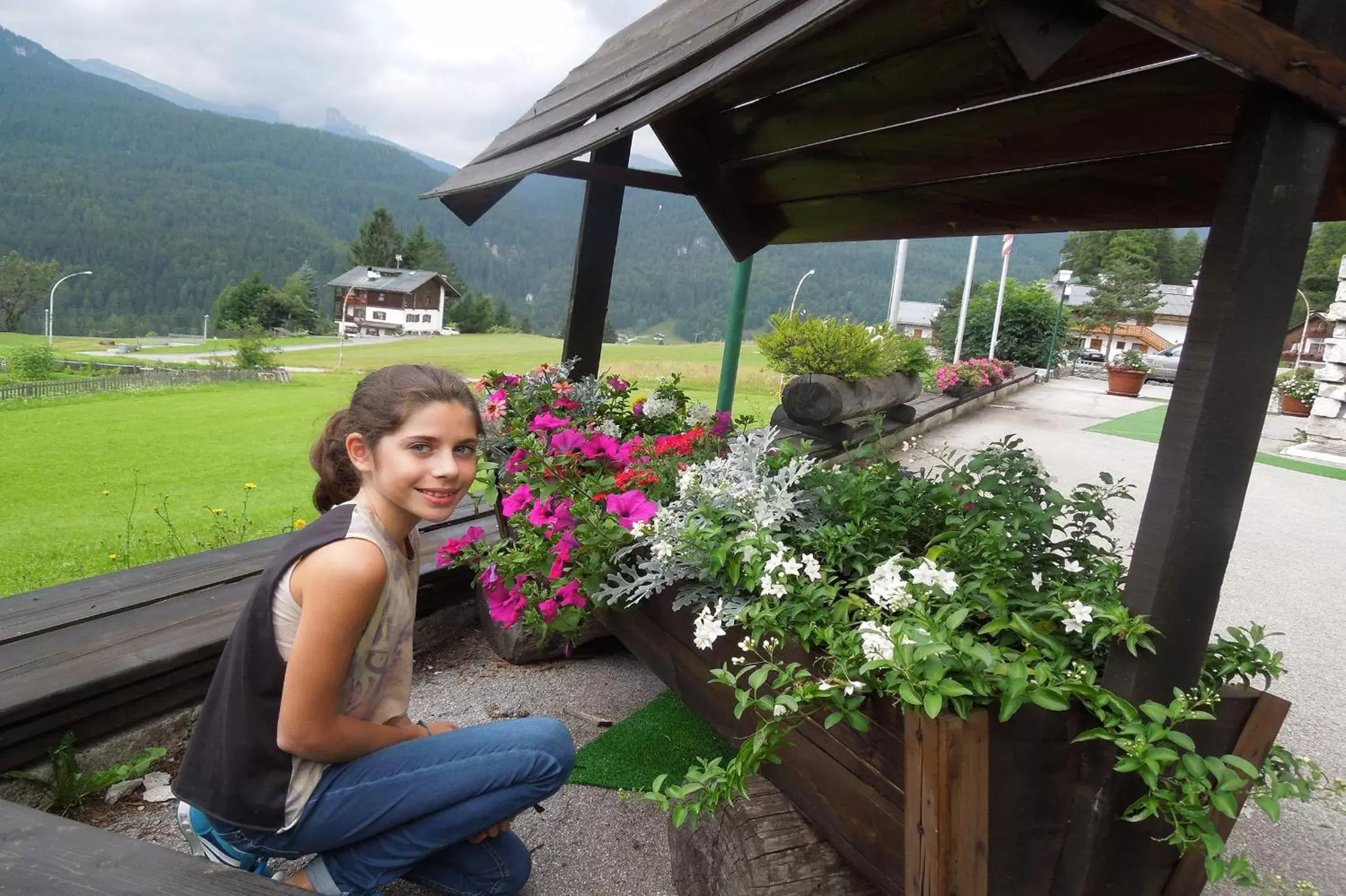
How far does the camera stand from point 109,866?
3.48ft

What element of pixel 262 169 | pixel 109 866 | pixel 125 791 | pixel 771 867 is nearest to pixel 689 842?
pixel 771 867

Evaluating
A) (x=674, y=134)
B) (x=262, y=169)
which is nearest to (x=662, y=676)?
(x=674, y=134)

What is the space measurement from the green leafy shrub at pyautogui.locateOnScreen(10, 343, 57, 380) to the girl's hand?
450 cm

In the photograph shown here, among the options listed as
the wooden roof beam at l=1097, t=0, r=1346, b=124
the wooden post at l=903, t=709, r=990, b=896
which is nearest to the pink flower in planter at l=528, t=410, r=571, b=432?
the wooden post at l=903, t=709, r=990, b=896

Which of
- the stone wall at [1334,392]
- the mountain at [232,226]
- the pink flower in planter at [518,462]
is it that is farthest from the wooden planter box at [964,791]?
the stone wall at [1334,392]

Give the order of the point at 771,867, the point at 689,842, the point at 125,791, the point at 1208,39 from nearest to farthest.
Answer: the point at 1208,39
the point at 771,867
the point at 689,842
the point at 125,791

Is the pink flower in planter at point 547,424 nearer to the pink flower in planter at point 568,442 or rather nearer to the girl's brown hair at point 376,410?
the pink flower in planter at point 568,442

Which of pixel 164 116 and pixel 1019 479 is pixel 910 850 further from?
pixel 164 116

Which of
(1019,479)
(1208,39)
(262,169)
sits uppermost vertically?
(262,169)

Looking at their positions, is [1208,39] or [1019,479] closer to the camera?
[1208,39]

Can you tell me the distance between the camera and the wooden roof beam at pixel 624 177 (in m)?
2.88

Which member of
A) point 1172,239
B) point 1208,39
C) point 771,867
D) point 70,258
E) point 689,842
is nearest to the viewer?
point 1208,39

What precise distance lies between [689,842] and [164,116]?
28454 millimetres

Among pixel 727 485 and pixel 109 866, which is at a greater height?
pixel 727 485
